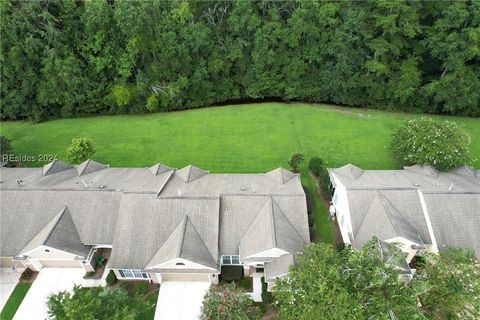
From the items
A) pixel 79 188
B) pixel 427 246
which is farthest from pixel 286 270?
→ pixel 79 188

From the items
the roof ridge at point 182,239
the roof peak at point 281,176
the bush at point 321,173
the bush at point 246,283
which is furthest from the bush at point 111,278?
the bush at point 321,173

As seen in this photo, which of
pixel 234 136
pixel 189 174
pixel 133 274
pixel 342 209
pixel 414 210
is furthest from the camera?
pixel 234 136

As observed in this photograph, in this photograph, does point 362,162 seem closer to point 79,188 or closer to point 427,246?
point 427,246

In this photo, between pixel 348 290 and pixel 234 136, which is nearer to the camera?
pixel 348 290

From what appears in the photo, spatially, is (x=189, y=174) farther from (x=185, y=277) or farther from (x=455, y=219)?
(x=455, y=219)

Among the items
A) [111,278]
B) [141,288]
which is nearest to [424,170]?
[141,288]

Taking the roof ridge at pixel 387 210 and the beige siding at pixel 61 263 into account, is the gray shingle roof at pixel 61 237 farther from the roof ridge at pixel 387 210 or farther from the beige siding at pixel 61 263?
the roof ridge at pixel 387 210
